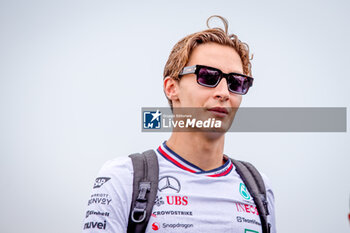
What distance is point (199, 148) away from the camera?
4297mm

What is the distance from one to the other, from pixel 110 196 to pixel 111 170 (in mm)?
369

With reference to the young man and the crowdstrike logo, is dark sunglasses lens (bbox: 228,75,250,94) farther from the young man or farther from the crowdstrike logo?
the crowdstrike logo

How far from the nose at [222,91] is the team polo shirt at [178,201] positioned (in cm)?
93

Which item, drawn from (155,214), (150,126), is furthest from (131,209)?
(150,126)

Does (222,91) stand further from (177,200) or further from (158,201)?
(158,201)

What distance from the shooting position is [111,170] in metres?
3.85

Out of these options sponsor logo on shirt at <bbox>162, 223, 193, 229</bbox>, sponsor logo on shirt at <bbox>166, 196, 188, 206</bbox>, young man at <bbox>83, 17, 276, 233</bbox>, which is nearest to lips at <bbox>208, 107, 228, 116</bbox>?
young man at <bbox>83, 17, 276, 233</bbox>

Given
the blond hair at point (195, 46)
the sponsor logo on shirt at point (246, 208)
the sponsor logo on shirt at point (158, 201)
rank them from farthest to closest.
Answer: the blond hair at point (195, 46)
the sponsor logo on shirt at point (246, 208)
the sponsor logo on shirt at point (158, 201)

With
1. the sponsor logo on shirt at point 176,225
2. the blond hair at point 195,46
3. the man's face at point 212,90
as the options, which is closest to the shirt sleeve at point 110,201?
the sponsor logo on shirt at point 176,225

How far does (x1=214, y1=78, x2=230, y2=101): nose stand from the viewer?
4109 millimetres

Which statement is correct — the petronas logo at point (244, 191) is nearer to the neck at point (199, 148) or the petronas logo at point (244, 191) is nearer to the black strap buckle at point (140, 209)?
the neck at point (199, 148)

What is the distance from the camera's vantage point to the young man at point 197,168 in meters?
3.56

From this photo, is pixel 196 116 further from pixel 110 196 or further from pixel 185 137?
pixel 110 196

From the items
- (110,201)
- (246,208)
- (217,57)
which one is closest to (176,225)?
(110,201)
